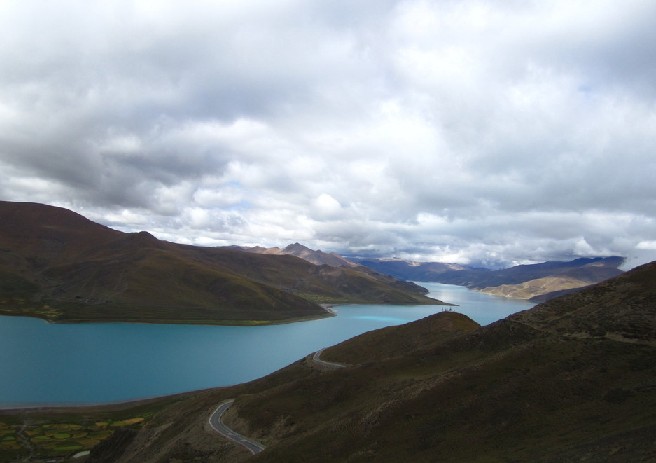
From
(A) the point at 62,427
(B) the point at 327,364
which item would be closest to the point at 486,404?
(B) the point at 327,364

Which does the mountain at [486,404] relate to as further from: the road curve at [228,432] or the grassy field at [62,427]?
the grassy field at [62,427]

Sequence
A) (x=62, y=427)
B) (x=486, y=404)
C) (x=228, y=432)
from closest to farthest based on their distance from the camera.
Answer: (x=486, y=404)
(x=228, y=432)
(x=62, y=427)

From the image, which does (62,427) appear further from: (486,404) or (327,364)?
(486,404)

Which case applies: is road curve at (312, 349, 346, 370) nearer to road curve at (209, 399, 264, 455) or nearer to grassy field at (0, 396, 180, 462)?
road curve at (209, 399, 264, 455)

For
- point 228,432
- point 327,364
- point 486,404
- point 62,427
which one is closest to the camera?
point 486,404

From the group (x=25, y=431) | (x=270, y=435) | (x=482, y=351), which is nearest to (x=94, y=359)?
(x=25, y=431)

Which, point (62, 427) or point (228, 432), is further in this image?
point (62, 427)

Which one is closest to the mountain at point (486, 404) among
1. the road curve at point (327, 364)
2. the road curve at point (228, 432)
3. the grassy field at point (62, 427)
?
the road curve at point (228, 432)
